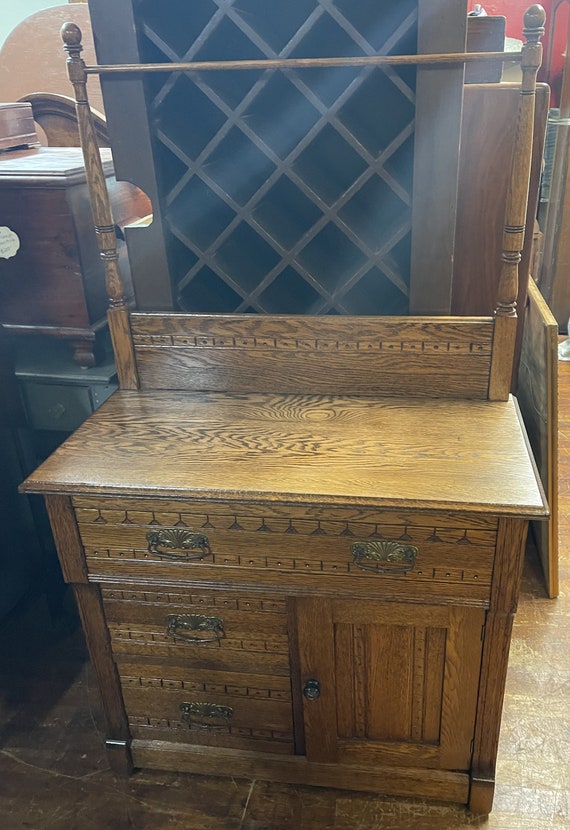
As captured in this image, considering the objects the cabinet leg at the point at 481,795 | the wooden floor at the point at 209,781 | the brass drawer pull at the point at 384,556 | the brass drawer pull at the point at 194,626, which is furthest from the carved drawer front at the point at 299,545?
the wooden floor at the point at 209,781

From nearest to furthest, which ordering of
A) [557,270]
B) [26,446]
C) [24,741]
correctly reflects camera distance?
1. [24,741]
2. [26,446]
3. [557,270]

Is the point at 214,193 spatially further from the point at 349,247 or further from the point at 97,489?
the point at 97,489

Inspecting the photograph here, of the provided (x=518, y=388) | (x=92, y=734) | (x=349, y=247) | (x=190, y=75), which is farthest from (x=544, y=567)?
(x=190, y=75)

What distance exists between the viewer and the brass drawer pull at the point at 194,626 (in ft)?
4.58

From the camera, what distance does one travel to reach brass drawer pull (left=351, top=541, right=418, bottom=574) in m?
1.22

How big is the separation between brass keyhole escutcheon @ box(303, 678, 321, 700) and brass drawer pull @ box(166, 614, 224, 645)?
20cm

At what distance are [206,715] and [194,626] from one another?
0.79 feet

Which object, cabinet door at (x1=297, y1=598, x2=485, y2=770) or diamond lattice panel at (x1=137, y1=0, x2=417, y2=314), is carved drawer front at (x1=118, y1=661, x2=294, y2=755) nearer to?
cabinet door at (x1=297, y1=598, x2=485, y2=770)

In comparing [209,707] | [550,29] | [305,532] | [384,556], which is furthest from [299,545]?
[550,29]

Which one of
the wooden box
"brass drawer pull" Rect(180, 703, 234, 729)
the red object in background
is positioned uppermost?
the red object in background

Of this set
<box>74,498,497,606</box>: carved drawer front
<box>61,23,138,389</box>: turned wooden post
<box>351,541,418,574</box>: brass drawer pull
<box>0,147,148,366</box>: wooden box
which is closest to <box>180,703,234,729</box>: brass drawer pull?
<box>74,498,497,606</box>: carved drawer front

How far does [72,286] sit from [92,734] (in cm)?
111

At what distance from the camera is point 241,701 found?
1474 millimetres

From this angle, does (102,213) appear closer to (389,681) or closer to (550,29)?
(389,681)
